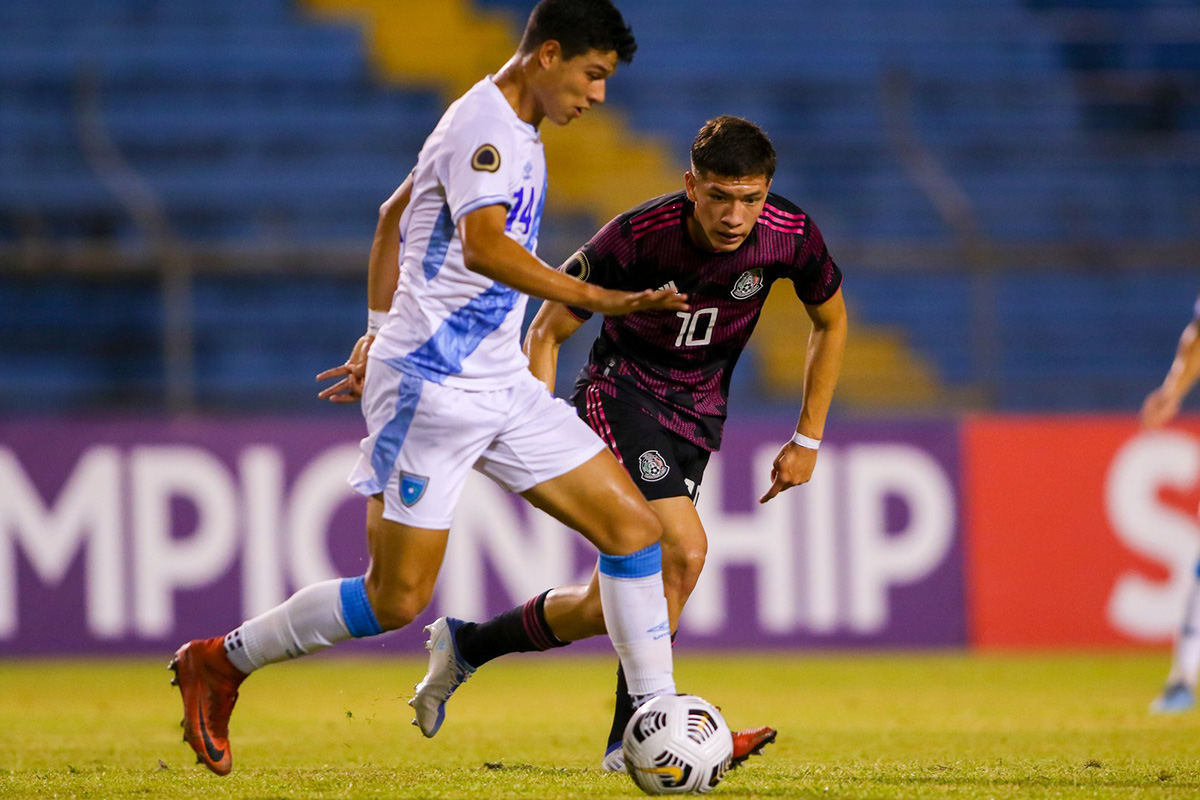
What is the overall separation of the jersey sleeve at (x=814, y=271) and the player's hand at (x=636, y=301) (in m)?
1.22

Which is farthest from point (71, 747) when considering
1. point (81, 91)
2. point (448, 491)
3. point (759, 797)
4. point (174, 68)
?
point (174, 68)

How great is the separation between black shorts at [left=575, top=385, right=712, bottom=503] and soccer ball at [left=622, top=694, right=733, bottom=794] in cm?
90

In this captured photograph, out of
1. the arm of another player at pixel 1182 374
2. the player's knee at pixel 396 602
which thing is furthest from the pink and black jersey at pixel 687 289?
the arm of another player at pixel 1182 374

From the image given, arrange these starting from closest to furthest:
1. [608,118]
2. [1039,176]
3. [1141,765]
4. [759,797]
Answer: [759,797]
[1141,765]
[1039,176]
[608,118]

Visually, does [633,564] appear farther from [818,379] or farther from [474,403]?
[818,379]

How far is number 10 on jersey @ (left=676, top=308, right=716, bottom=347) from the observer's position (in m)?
5.30

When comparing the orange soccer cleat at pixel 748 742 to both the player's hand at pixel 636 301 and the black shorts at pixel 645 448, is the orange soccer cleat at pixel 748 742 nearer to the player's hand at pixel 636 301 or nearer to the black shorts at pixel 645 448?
the black shorts at pixel 645 448

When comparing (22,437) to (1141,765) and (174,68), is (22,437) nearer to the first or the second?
(174,68)

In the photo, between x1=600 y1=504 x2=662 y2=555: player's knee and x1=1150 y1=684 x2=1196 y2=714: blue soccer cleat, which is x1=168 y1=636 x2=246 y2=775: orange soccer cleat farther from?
x1=1150 y1=684 x2=1196 y2=714: blue soccer cleat

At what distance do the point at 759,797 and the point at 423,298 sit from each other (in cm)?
160

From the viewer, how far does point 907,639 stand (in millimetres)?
9594

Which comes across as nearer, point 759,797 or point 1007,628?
point 759,797

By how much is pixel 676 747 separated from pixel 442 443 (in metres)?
1.02

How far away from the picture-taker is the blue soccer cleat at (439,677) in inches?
202
